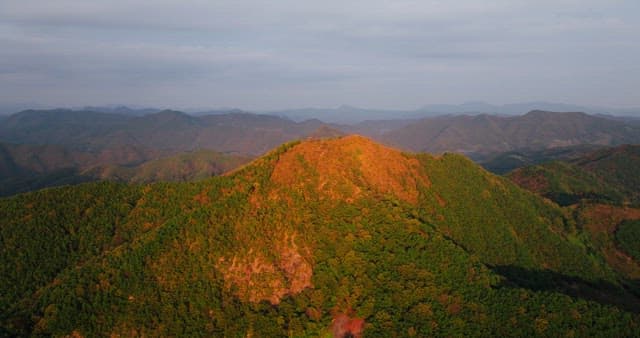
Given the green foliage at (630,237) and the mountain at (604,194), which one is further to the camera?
the mountain at (604,194)

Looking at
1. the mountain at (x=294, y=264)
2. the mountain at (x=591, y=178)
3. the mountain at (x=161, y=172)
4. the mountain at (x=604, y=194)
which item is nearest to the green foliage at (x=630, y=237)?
the mountain at (x=604, y=194)

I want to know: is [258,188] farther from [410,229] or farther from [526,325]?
[526,325]

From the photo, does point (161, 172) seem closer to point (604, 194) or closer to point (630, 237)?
point (604, 194)

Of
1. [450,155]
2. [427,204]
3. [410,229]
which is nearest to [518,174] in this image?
[450,155]

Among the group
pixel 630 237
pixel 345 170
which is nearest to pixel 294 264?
pixel 345 170

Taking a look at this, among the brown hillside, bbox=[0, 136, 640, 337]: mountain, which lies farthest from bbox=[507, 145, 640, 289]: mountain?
the brown hillside

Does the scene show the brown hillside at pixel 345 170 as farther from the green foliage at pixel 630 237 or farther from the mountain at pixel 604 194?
the green foliage at pixel 630 237

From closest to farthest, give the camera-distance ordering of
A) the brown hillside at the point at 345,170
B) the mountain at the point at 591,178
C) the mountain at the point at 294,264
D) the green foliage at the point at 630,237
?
the mountain at the point at 294,264, the brown hillside at the point at 345,170, the green foliage at the point at 630,237, the mountain at the point at 591,178
